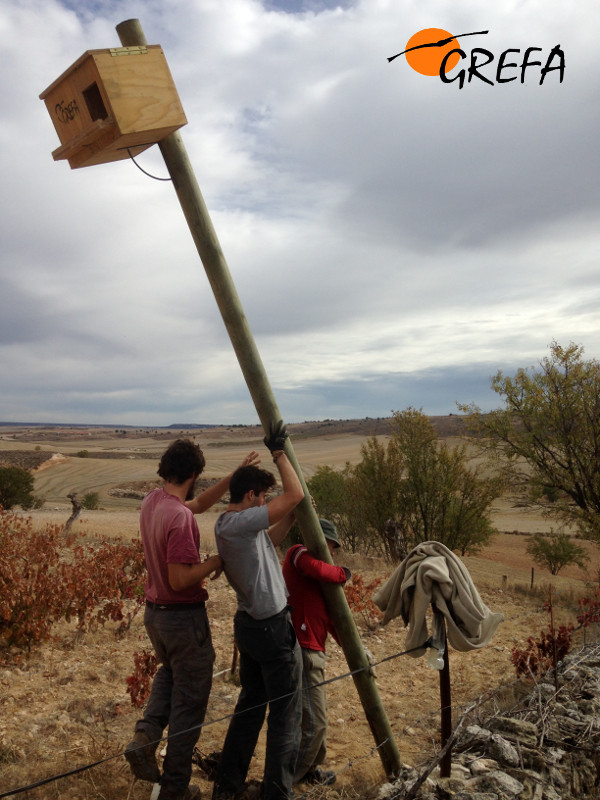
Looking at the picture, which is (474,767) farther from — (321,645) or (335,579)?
(335,579)

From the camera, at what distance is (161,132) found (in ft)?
10.1

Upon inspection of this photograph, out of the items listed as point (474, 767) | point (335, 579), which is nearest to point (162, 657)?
point (335, 579)

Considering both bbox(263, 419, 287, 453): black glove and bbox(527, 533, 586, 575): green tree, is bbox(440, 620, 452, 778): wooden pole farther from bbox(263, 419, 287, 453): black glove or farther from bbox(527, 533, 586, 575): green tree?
bbox(527, 533, 586, 575): green tree

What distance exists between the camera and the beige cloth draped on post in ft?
10.3

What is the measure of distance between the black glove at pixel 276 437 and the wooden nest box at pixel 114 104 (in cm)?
169

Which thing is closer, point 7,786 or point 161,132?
point 161,132

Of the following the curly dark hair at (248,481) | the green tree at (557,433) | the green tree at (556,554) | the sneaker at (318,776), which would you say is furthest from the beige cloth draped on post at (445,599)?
the green tree at (556,554)

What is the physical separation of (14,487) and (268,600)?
90.0 ft

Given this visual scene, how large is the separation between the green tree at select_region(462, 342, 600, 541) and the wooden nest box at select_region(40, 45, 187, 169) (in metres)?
14.8

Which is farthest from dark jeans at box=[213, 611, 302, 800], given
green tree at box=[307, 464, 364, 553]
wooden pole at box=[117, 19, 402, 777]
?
green tree at box=[307, 464, 364, 553]

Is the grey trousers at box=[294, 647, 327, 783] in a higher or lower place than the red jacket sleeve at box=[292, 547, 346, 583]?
lower

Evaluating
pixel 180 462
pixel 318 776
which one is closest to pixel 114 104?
pixel 180 462

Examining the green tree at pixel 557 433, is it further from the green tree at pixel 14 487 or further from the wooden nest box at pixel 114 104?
the green tree at pixel 14 487

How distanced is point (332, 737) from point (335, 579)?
2232mm
